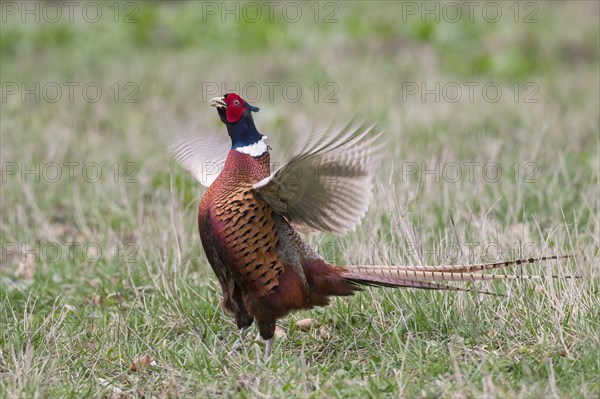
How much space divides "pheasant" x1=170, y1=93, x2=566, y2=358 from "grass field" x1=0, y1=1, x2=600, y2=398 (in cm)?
22

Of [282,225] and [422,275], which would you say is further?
[282,225]

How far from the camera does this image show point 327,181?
340cm

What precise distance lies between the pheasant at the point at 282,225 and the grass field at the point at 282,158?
0.22 m

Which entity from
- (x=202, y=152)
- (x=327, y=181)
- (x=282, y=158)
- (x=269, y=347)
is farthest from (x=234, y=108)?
(x=269, y=347)

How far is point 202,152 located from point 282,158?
0.43 meters

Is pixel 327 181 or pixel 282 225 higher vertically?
pixel 327 181

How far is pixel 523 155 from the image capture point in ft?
20.3

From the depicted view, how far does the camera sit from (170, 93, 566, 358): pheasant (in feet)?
11.0

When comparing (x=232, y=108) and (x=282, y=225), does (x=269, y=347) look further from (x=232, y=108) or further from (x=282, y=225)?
(x=232, y=108)

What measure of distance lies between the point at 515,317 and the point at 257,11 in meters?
7.98

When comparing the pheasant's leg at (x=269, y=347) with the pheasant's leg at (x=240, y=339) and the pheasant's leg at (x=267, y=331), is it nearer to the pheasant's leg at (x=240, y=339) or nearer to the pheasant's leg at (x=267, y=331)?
the pheasant's leg at (x=267, y=331)

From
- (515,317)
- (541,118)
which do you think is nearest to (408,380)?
(515,317)

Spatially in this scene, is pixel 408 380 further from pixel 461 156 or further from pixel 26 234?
pixel 461 156

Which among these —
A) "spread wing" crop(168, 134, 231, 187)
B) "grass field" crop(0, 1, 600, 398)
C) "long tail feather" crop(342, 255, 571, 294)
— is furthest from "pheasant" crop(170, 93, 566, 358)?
"spread wing" crop(168, 134, 231, 187)
